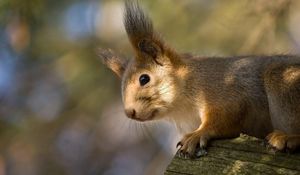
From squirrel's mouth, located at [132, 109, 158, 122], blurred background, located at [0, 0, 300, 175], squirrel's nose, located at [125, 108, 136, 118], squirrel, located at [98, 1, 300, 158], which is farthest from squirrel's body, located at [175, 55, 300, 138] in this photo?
blurred background, located at [0, 0, 300, 175]

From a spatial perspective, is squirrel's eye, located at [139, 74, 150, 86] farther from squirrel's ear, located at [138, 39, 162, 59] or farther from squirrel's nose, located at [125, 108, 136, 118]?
squirrel's nose, located at [125, 108, 136, 118]

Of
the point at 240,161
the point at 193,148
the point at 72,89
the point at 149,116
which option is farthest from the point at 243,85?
the point at 72,89

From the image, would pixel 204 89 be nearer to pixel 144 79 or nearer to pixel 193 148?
pixel 144 79

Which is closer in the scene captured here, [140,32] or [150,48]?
[140,32]

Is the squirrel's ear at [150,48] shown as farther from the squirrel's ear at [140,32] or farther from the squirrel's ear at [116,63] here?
the squirrel's ear at [116,63]

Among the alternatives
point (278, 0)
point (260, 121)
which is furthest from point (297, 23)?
point (260, 121)

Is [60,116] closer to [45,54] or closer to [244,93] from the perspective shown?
[45,54]
